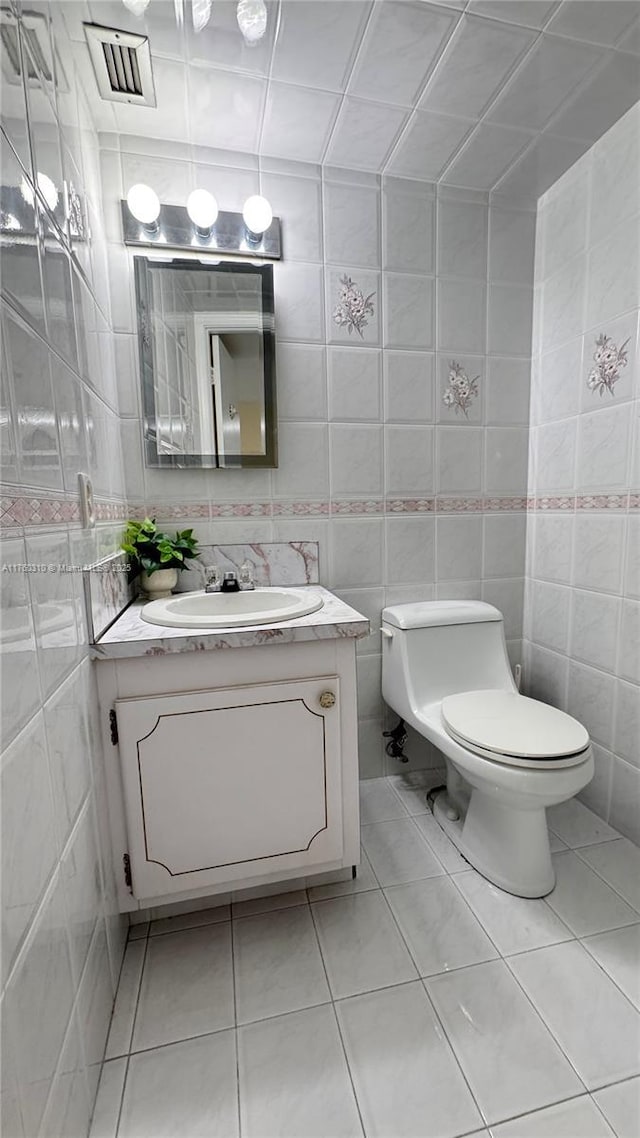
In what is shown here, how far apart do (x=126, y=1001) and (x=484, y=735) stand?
982mm

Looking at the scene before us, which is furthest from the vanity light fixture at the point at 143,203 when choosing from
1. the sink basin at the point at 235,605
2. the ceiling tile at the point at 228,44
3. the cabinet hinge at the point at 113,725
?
the cabinet hinge at the point at 113,725

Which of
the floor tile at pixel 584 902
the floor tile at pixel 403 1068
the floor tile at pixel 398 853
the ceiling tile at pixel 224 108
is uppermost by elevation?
the ceiling tile at pixel 224 108

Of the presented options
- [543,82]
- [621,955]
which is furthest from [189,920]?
[543,82]

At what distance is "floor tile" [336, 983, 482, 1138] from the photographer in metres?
0.82

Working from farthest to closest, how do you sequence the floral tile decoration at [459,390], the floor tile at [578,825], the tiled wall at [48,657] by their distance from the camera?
1. the floral tile decoration at [459,390]
2. the floor tile at [578,825]
3. the tiled wall at [48,657]

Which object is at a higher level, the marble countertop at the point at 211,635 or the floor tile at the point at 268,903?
the marble countertop at the point at 211,635

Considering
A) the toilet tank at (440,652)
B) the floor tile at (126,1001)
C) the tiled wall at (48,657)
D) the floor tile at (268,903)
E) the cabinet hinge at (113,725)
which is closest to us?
the tiled wall at (48,657)

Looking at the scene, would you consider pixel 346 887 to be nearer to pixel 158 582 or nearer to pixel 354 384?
pixel 158 582

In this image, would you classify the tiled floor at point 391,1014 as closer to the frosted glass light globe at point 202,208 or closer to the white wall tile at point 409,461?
the white wall tile at point 409,461

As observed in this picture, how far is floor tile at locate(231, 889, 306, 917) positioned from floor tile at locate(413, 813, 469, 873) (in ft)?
1.36

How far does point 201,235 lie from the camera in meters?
1.44

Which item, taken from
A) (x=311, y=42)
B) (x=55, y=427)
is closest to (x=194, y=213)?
(x=311, y=42)

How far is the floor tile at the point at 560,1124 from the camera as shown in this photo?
0.80 metres

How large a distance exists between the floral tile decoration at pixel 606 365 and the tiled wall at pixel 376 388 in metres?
0.28
